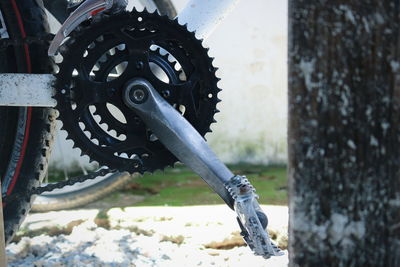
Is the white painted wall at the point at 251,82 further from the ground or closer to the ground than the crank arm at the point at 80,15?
closer to the ground

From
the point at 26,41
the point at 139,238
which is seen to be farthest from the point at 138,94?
the point at 139,238

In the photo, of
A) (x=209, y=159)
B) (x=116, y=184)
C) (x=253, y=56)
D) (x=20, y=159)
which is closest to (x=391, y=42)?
(x=209, y=159)

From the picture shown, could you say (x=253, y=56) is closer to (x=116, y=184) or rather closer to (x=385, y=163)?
(x=116, y=184)

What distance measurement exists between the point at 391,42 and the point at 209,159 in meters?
0.90

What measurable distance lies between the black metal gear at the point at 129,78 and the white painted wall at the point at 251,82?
6.80 ft

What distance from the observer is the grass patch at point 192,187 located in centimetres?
363

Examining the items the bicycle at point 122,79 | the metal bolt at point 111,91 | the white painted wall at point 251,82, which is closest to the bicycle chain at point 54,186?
the bicycle at point 122,79

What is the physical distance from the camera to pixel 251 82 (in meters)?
4.25

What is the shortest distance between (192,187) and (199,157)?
2059mm

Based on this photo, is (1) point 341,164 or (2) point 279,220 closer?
(1) point 341,164

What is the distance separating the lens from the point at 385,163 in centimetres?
106

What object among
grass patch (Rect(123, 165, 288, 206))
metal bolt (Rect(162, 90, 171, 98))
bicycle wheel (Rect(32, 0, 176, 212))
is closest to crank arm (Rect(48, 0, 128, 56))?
metal bolt (Rect(162, 90, 171, 98))

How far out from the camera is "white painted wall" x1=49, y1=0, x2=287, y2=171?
4176 mm

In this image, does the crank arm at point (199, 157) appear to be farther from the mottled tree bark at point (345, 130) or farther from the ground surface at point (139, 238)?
the ground surface at point (139, 238)
